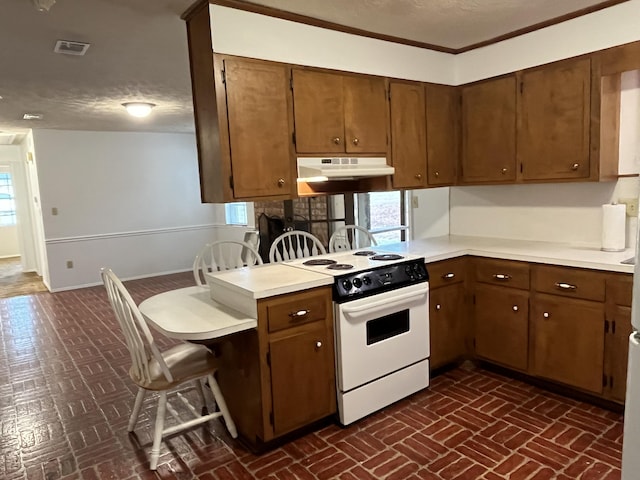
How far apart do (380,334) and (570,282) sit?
1.21 meters

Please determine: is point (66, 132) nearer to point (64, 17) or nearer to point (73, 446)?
point (64, 17)

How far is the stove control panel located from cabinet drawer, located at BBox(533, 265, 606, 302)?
721 millimetres

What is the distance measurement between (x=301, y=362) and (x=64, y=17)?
2.37 meters

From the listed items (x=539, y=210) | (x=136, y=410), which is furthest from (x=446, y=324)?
(x=136, y=410)

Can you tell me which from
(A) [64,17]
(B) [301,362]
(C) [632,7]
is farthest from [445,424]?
(A) [64,17]

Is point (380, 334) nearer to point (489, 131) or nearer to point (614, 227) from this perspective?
point (614, 227)

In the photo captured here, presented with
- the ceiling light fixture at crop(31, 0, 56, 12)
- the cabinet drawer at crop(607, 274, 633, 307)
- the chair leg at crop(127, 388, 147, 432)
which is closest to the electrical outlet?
the cabinet drawer at crop(607, 274, 633, 307)

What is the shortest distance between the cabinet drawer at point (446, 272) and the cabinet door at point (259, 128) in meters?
1.14

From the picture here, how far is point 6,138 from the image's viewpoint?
7.23 meters

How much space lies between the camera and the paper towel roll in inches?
111

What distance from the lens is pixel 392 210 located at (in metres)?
5.45

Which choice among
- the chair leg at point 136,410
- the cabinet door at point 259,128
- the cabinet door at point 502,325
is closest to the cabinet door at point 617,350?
the cabinet door at point 502,325

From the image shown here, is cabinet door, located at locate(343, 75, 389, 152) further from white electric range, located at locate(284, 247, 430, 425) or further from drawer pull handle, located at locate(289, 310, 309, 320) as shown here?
drawer pull handle, located at locate(289, 310, 309, 320)

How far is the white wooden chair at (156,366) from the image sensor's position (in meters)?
2.26
